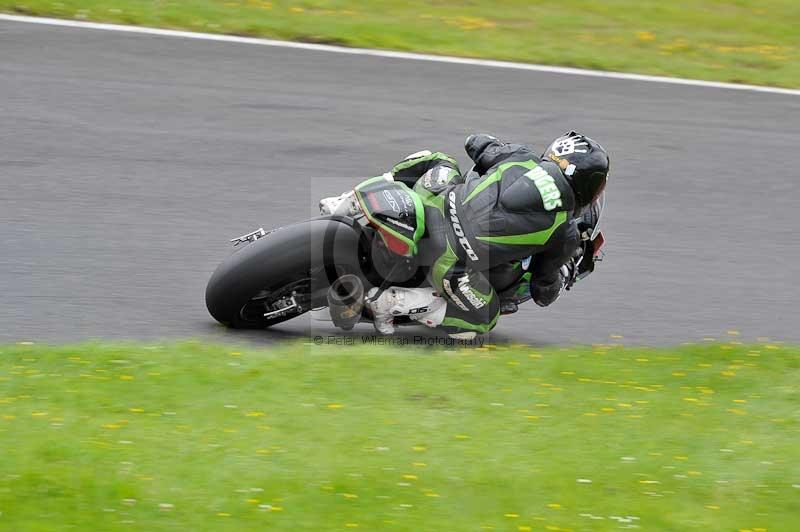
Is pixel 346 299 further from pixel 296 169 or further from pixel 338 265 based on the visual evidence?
pixel 296 169

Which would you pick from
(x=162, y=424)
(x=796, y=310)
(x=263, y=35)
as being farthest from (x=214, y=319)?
(x=263, y=35)

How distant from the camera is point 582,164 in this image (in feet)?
22.0

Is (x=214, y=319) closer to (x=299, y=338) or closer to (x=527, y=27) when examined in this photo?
(x=299, y=338)

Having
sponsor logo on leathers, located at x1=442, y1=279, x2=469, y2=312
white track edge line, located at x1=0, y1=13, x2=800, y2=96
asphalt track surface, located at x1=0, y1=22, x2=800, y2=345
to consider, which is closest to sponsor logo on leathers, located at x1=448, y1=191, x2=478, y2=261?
sponsor logo on leathers, located at x1=442, y1=279, x2=469, y2=312

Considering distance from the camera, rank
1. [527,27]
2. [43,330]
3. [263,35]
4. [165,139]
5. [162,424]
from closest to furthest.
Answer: [162,424] < [43,330] < [165,139] < [263,35] < [527,27]

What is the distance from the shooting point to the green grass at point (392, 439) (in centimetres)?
490

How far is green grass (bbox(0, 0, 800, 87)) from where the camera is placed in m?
12.8

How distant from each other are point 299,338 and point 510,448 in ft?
6.66

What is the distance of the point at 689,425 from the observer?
239 inches

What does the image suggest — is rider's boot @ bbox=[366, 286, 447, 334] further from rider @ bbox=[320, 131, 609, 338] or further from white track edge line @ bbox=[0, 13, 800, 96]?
white track edge line @ bbox=[0, 13, 800, 96]

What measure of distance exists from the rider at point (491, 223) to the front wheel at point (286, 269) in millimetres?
349

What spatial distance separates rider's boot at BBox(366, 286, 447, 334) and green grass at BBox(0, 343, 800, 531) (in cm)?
23

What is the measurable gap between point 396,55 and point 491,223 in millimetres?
6107

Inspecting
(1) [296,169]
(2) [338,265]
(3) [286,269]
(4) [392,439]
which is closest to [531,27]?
(1) [296,169]
